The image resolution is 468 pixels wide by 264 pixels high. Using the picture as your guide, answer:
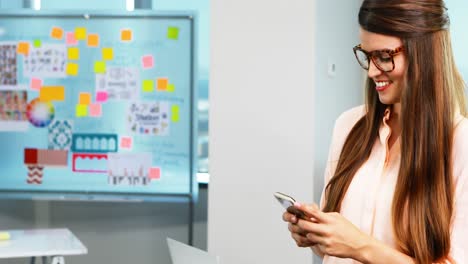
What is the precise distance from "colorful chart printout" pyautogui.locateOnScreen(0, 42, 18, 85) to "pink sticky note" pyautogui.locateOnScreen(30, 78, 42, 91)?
0.11 meters

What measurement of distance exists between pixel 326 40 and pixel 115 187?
175 cm

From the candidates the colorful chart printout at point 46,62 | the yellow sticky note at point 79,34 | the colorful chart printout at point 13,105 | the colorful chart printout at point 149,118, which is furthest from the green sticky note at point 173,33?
the colorful chart printout at point 13,105

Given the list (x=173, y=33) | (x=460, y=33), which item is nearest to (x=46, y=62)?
(x=173, y=33)

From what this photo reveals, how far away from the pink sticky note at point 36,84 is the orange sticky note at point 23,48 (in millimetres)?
176

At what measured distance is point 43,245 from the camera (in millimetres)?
3479

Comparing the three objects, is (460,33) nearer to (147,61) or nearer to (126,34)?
(147,61)

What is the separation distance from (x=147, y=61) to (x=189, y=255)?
10.1 ft

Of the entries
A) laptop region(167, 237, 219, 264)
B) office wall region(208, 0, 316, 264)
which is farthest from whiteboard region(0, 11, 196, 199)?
laptop region(167, 237, 219, 264)

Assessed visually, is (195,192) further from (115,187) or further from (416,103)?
(416,103)

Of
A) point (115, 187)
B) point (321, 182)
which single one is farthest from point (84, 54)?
point (321, 182)

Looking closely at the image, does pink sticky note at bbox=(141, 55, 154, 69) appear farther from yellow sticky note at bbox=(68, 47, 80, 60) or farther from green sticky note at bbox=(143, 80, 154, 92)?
yellow sticky note at bbox=(68, 47, 80, 60)

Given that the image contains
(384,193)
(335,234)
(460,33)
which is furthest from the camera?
(460,33)

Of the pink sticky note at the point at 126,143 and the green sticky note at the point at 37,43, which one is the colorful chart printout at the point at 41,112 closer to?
the green sticky note at the point at 37,43

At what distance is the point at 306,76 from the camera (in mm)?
3803
